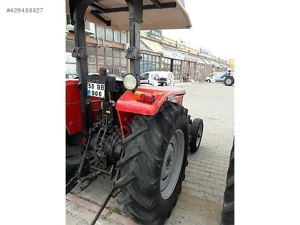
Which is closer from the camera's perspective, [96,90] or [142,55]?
[96,90]

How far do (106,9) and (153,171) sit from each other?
7.11 feet

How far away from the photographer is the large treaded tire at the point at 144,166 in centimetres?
185

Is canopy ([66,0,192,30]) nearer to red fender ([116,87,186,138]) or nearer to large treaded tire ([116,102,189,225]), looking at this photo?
red fender ([116,87,186,138])

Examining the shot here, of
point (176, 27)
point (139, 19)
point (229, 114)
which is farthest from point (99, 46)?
point (139, 19)

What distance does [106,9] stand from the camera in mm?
2809

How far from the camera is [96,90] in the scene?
2.35 metres

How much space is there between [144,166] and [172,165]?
735 millimetres

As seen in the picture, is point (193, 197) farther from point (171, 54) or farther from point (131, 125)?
point (171, 54)

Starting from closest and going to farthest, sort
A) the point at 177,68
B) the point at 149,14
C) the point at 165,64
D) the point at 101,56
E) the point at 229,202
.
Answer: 1. the point at 229,202
2. the point at 149,14
3. the point at 101,56
4. the point at 165,64
5. the point at 177,68

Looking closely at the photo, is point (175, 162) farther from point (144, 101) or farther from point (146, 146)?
point (144, 101)

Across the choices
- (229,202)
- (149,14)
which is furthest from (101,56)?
(229,202)

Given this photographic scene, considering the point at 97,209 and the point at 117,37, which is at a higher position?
the point at 117,37

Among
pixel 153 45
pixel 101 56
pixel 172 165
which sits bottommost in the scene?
pixel 172 165

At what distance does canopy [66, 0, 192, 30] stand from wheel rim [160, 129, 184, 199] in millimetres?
1409
